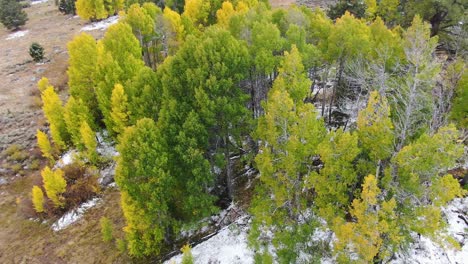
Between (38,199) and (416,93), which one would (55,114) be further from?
(416,93)

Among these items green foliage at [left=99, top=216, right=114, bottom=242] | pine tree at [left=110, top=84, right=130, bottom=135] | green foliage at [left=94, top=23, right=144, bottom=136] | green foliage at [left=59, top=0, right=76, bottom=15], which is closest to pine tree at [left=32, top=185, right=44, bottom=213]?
green foliage at [left=99, top=216, right=114, bottom=242]

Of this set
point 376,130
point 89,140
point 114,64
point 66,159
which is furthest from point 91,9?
point 376,130

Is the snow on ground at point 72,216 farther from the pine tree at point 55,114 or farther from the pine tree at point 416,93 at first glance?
the pine tree at point 416,93

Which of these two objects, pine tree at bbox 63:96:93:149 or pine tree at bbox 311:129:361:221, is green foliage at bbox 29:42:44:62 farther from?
pine tree at bbox 311:129:361:221

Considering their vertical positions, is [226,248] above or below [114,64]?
below

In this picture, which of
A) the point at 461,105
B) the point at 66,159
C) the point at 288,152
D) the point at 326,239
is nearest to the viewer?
the point at 288,152

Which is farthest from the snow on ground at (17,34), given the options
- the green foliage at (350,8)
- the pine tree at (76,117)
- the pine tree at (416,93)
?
the pine tree at (416,93)
